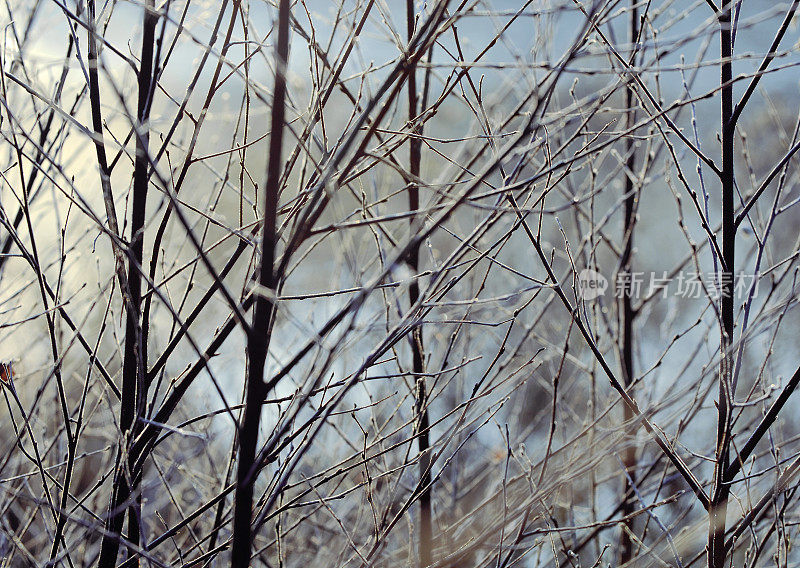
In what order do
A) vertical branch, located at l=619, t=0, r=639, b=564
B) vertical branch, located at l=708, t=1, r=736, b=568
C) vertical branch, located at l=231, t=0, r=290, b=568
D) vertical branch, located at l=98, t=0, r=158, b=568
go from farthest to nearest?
vertical branch, located at l=619, t=0, r=639, b=564, vertical branch, located at l=708, t=1, r=736, b=568, vertical branch, located at l=98, t=0, r=158, b=568, vertical branch, located at l=231, t=0, r=290, b=568

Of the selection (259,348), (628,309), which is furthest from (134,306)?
(628,309)

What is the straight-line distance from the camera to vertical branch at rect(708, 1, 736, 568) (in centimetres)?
128

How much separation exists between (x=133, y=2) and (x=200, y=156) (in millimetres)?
360

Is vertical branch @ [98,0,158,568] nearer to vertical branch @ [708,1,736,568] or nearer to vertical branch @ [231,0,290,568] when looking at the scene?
vertical branch @ [231,0,290,568]

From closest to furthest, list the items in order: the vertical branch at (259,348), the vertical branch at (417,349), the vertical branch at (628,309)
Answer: the vertical branch at (259,348) < the vertical branch at (417,349) < the vertical branch at (628,309)

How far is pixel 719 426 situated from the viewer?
52.6 inches

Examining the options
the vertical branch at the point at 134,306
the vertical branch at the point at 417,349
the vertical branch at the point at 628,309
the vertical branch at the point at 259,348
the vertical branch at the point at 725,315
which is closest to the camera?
the vertical branch at the point at 259,348

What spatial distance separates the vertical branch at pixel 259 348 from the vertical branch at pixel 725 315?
3.01ft

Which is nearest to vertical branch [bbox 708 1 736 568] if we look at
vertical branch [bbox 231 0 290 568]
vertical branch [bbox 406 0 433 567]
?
vertical branch [bbox 406 0 433 567]

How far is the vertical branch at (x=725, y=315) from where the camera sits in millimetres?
1281

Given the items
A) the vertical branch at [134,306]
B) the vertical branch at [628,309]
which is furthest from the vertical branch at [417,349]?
the vertical branch at [628,309]

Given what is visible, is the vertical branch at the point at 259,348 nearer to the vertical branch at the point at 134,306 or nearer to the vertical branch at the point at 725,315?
the vertical branch at the point at 134,306

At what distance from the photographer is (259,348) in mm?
877

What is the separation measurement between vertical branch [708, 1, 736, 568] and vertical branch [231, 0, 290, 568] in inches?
36.1
